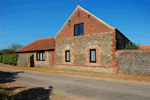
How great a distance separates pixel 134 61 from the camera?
11.5 m

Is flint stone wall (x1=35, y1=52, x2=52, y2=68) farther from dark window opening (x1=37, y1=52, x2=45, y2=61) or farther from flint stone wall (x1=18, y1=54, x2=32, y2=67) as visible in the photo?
flint stone wall (x1=18, y1=54, x2=32, y2=67)

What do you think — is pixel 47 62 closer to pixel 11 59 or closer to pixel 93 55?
pixel 93 55

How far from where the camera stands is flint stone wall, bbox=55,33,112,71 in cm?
1324

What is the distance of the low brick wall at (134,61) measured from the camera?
431 inches

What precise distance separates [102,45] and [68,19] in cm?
709

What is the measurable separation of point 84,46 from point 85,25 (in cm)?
301

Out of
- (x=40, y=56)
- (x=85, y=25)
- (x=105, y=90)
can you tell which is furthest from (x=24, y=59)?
(x=105, y=90)

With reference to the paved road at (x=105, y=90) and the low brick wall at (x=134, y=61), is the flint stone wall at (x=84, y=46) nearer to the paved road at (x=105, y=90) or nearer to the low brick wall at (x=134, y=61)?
the low brick wall at (x=134, y=61)

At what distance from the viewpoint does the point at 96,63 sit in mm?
13969

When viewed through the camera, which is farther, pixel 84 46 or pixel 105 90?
pixel 84 46

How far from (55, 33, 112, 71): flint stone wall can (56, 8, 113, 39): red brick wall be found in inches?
25.6

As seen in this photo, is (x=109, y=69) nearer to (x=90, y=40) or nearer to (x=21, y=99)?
(x=90, y=40)

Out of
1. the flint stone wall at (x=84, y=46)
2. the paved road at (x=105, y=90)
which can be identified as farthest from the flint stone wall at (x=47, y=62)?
the paved road at (x=105, y=90)

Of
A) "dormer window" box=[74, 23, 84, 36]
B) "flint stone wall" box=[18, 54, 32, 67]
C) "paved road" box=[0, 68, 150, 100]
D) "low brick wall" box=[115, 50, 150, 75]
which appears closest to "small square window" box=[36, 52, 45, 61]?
"flint stone wall" box=[18, 54, 32, 67]
